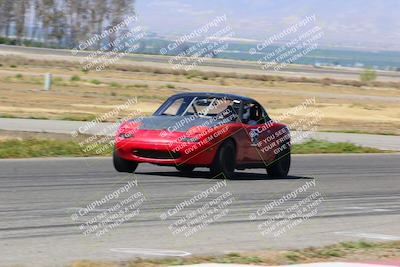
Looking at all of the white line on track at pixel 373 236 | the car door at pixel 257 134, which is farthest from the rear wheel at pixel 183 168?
the white line on track at pixel 373 236

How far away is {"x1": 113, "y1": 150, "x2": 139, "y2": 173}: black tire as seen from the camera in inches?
627

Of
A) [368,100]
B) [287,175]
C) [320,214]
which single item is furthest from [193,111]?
[368,100]

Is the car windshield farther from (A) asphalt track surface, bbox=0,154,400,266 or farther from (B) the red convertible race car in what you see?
(A) asphalt track surface, bbox=0,154,400,266

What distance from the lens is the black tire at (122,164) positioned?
15.9 metres

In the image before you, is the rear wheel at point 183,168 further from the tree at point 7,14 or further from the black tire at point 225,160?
the tree at point 7,14

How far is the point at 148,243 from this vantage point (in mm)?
9812

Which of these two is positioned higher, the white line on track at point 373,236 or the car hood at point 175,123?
the white line on track at point 373,236

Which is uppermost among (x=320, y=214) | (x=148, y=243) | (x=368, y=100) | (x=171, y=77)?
(x=148, y=243)

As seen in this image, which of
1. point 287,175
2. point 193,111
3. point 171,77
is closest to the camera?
point 193,111

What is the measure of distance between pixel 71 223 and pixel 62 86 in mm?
37759

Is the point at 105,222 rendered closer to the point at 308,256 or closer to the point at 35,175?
the point at 308,256

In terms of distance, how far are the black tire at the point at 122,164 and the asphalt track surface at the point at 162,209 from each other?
0.51 feet

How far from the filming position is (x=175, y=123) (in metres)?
15.8

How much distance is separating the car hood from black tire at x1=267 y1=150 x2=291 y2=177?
1.73 metres
